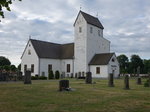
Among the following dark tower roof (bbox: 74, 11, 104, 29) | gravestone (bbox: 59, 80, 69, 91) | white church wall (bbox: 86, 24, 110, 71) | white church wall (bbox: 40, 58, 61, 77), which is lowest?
gravestone (bbox: 59, 80, 69, 91)

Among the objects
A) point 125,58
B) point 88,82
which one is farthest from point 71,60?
point 125,58

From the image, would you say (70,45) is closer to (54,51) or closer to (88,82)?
(54,51)

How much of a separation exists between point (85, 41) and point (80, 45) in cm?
171

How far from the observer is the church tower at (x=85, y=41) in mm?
51219

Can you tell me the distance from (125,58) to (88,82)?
7774cm

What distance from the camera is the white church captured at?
163 feet

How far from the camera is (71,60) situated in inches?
2103

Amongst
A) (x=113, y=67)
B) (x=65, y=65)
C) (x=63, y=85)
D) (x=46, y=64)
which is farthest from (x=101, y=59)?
(x=63, y=85)

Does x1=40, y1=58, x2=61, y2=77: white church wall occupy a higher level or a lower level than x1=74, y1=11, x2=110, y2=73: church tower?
lower

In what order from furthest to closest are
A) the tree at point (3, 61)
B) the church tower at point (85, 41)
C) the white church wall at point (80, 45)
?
the tree at point (3, 61)
the white church wall at point (80, 45)
the church tower at point (85, 41)

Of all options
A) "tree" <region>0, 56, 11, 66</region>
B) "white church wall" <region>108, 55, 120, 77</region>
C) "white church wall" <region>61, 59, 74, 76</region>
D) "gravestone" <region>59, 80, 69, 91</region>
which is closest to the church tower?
"white church wall" <region>61, 59, 74, 76</region>

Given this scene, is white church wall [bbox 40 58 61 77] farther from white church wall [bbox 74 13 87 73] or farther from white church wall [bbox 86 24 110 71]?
white church wall [bbox 86 24 110 71]

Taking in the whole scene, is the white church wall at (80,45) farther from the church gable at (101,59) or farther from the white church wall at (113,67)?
the white church wall at (113,67)

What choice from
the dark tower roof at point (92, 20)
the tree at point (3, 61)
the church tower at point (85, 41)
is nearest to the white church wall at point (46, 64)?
the church tower at point (85, 41)
